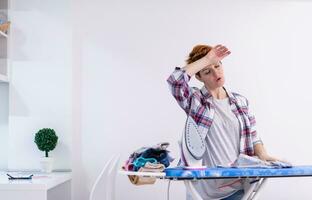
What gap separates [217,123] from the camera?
2438 mm

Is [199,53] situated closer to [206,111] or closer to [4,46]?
[206,111]

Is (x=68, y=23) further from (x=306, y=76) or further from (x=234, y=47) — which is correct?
(x=306, y=76)

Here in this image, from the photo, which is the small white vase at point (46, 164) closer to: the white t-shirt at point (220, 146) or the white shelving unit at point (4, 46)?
the white shelving unit at point (4, 46)

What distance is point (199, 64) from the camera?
2.39 meters

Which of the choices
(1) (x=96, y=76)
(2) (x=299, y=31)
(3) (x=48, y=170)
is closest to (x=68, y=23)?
(1) (x=96, y=76)

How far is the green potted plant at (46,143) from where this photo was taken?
3.27 m

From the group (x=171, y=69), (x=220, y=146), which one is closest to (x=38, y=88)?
(x=171, y=69)

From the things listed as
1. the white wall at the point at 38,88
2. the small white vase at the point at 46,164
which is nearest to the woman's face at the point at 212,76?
the white wall at the point at 38,88

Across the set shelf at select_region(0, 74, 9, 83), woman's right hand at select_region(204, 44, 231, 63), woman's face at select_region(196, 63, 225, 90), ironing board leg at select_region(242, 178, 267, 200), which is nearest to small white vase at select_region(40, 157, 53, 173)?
shelf at select_region(0, 74, 9, 83)

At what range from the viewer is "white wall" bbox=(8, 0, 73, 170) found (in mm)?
3438

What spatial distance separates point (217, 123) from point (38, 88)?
1.61 meters

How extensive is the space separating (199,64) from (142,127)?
1.24 metres

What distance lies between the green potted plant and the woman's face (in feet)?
4.28

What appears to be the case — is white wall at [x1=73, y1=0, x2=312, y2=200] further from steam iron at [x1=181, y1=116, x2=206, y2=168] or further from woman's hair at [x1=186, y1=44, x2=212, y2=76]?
steam iron at [x1=181, y1=116, x2=206, y2=168]
